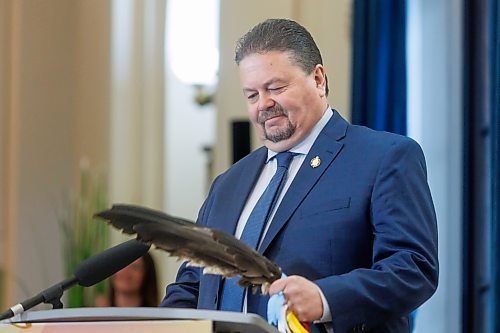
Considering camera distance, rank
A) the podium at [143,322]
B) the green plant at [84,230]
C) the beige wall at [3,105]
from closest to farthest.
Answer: the podium at [143,322], the green plant at [84,230], the beige wall at [3,105]

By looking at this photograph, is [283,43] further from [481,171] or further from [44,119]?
[44,119]

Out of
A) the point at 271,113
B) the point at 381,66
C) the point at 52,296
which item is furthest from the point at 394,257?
the point at 381,66

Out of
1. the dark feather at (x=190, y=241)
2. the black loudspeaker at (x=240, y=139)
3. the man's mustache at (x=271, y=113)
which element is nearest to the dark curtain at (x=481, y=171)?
the black loudspeaker at (x=240, y=139)

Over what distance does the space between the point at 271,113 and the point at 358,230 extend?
1.13 feet

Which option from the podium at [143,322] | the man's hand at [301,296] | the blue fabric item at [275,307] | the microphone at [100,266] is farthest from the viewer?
the microphone at [100,266]

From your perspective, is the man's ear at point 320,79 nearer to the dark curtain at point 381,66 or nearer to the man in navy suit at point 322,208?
the man in navy suit at point 322,208

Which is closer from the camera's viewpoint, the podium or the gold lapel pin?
the podium

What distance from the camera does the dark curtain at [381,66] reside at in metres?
4.55

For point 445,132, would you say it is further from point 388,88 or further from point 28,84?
point 28,84

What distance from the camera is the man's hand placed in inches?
78.2


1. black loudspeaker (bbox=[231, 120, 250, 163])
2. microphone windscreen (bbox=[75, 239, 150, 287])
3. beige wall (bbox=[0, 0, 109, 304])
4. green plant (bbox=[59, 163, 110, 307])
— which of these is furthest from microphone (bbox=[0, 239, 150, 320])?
beige wall (bbox=[0, 0, 109, 304])

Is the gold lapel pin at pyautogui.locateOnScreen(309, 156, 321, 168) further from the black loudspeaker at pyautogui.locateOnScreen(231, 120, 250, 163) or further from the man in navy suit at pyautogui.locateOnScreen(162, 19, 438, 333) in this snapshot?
the black loudspeaker at pyautogui.locateOnScreen(231, 120, 250, 163)

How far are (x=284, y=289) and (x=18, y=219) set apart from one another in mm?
4523

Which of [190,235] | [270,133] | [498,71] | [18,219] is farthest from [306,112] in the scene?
[18,219]
